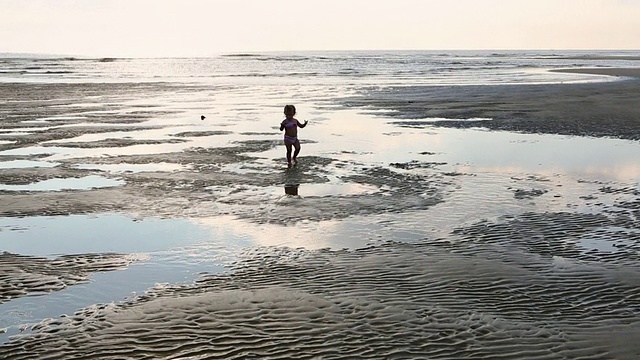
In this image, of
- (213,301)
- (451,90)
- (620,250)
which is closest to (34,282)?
(213,301)

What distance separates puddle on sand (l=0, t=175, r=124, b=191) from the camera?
12289mm

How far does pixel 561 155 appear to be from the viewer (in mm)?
15422

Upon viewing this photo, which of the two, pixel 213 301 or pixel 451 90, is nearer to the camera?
pixel 213 301

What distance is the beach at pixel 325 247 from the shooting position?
5656 mm

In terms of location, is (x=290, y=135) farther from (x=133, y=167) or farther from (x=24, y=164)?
(x=24, y=164)

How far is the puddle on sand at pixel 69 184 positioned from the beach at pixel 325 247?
83 mm

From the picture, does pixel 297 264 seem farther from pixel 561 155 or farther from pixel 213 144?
pixel 213 144

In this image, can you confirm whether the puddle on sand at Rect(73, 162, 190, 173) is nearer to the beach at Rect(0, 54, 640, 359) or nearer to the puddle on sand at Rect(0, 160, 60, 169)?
the beach at Rect(0, 54, 640, 359)

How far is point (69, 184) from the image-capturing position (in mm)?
12664

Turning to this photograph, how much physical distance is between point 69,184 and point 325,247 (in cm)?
666

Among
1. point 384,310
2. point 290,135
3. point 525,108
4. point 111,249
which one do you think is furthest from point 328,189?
point 525,108

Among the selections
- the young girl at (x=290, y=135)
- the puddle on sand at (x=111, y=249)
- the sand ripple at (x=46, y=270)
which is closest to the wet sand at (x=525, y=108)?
the young girl at (x=290, y=135)

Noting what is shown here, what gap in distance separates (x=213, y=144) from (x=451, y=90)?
24.9 meters

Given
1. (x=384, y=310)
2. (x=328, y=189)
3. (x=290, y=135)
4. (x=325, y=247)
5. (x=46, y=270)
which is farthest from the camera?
(x=290, y=135)
